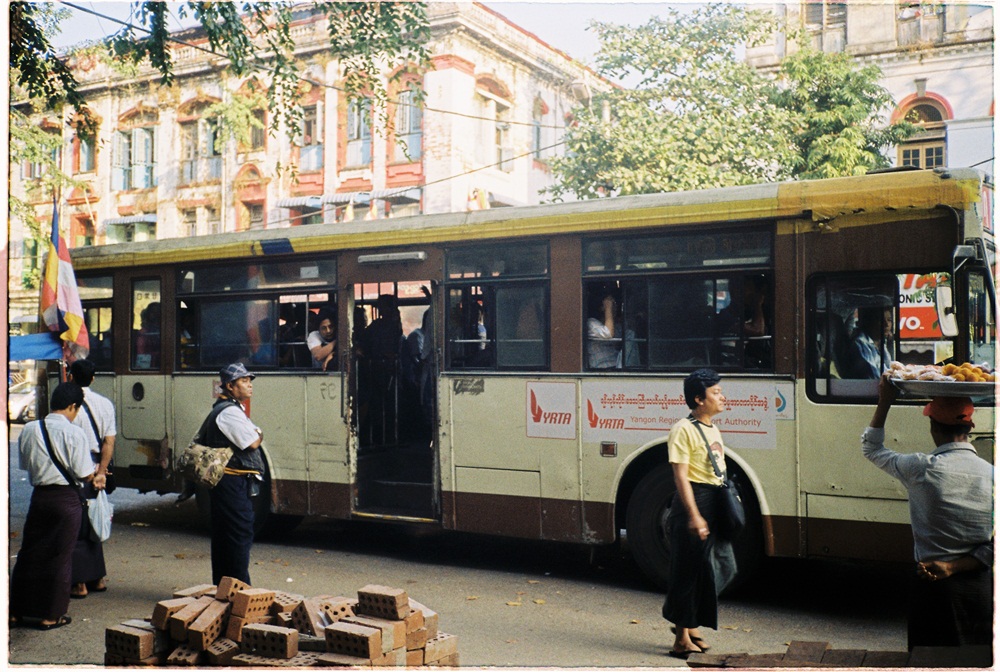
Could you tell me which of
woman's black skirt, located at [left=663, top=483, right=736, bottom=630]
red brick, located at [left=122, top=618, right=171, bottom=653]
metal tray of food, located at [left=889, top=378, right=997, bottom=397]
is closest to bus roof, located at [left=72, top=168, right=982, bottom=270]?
metal tray of food, located at [left=889, top=378, right=997, bottom=397]

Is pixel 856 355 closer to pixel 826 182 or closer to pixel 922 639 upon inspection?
pixel 826 182

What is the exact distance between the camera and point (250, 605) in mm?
5336

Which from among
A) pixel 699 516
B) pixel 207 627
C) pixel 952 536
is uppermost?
pixel 952 536

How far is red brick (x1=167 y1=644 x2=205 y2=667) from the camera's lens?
5.22 meters

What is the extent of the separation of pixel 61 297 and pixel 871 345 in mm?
6868

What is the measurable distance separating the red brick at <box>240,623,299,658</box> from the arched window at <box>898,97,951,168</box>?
10.5 m

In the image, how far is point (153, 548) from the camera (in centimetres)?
927

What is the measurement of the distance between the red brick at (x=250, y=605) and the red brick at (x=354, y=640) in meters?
0.52

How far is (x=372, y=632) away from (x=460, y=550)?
167 inches

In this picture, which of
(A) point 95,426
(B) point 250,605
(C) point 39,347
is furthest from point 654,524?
(C) point 39,347

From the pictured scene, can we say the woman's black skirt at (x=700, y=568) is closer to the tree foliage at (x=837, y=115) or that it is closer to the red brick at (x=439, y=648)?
the red brick at (x=439, y=648)

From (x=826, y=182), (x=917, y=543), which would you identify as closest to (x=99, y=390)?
(x=826, y=182)

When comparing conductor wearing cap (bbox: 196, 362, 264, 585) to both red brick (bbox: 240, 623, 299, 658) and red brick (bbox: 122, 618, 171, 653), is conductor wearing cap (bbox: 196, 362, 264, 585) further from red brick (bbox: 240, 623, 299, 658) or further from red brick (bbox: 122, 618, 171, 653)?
red brick (bbox: 240, 623, 299, 658)

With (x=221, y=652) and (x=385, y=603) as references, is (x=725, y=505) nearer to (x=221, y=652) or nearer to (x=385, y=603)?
(x=385, y=603)
